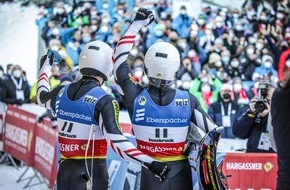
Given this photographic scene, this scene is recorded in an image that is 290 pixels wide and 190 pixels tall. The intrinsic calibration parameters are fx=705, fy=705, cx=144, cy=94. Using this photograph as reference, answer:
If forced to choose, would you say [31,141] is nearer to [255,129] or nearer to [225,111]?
[225,111]

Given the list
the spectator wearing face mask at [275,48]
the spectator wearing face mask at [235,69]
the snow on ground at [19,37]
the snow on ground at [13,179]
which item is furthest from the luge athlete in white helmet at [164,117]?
the spectator wearing face mask at [275,48]

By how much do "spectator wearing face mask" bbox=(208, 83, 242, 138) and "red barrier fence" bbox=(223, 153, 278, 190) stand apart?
12.8 feet

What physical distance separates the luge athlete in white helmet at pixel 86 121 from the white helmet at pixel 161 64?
39cm

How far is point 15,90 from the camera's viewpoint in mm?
14094

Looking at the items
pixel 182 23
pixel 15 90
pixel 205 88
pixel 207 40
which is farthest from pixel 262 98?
pixel 182 23

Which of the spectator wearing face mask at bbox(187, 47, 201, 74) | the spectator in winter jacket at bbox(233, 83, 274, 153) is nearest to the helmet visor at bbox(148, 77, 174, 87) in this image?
the spectator in winter jacket at bbox(233, 83, 274, 153)

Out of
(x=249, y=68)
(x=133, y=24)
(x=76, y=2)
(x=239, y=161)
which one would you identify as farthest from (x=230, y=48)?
(x=133, y=24)

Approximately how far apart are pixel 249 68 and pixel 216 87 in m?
2.78

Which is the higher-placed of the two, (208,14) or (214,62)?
(208,14)

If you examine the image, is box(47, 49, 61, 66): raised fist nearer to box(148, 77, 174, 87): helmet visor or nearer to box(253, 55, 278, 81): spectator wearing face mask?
box(148, 77, 174, 87): helmet visor

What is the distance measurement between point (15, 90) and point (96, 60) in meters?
8.36

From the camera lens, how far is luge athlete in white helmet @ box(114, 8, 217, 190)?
576cm

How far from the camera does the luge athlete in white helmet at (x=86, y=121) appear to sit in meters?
5.84

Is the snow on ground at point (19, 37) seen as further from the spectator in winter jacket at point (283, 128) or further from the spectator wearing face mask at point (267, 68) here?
the spectator in winter jacket at point (283, 128)
